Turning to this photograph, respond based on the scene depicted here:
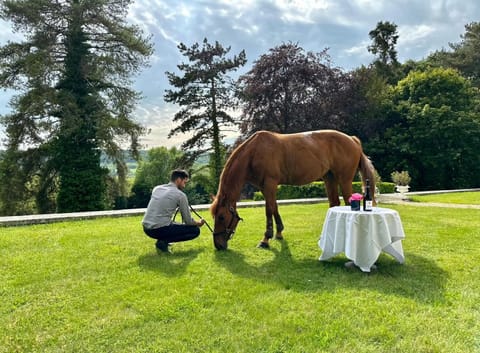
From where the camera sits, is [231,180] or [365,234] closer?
[365,234]

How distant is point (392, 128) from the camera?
2339 centimetres

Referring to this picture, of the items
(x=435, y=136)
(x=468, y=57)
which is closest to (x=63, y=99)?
(x=435, y=136)

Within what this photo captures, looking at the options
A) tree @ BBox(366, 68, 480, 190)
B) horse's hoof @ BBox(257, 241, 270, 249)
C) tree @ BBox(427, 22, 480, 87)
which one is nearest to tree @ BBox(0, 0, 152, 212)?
horse's hoof @ BBox(257, 241, 270, 249)

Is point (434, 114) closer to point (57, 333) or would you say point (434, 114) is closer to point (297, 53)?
point (297, 53)

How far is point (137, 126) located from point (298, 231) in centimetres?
1404

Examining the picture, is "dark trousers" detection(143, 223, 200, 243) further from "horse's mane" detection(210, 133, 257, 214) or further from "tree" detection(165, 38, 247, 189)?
"tree" detection(165, 38, 247, 189)

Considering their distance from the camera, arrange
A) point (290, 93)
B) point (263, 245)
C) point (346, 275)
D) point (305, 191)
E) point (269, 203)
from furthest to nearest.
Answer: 1. point (290, 93)
2. point (305, 191)
3. point (269, 203)
4. point (263, 245)
5. point (346, 275)

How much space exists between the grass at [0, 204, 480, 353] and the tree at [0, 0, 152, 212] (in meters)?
11.5

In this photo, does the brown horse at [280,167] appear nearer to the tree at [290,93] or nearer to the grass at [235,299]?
the grass at [235,299]

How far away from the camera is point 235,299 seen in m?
3.39

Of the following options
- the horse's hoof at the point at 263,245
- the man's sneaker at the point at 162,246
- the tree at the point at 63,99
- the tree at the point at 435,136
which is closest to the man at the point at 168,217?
the man's sneaker at the point at 162,246

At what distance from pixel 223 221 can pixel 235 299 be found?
2035 mm

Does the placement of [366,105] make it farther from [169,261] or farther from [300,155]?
[169,261]

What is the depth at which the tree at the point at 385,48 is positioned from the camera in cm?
3084
